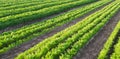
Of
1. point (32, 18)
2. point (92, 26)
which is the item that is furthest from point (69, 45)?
point (32, 18)

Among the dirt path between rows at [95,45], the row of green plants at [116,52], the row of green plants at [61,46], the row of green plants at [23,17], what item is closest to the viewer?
the row of green plants at [61,46]

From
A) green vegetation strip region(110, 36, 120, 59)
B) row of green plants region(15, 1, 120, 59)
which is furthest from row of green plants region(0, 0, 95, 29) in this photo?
green vegetation strip region(110, 36, 120, 59)

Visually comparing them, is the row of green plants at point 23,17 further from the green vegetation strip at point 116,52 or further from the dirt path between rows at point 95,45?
the green vegetation strip at point 116,52

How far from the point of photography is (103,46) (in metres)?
20.1

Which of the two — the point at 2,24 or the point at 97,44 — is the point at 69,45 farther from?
the point at 2,24

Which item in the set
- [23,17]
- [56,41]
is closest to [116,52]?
[56,41]

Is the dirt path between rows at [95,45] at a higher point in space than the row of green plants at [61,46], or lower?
lower

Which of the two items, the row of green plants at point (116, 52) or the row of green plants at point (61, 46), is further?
the row of green plants at point (116, 52)

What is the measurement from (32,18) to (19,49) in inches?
473

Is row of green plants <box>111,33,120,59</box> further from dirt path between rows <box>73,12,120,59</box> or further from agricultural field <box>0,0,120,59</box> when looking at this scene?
dirt path between rows <box>73,12,120,59</box>

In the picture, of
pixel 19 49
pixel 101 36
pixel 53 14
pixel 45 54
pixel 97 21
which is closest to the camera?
pixel 45 54

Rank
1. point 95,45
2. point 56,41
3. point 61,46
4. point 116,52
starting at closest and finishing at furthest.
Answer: point 116,52
point 61,46
point 56,41
point 95,45

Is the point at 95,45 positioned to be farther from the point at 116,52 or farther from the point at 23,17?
the point at 23,17

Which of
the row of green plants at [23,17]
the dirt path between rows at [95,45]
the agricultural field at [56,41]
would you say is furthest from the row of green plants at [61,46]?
the row of green plants at [23,17]
